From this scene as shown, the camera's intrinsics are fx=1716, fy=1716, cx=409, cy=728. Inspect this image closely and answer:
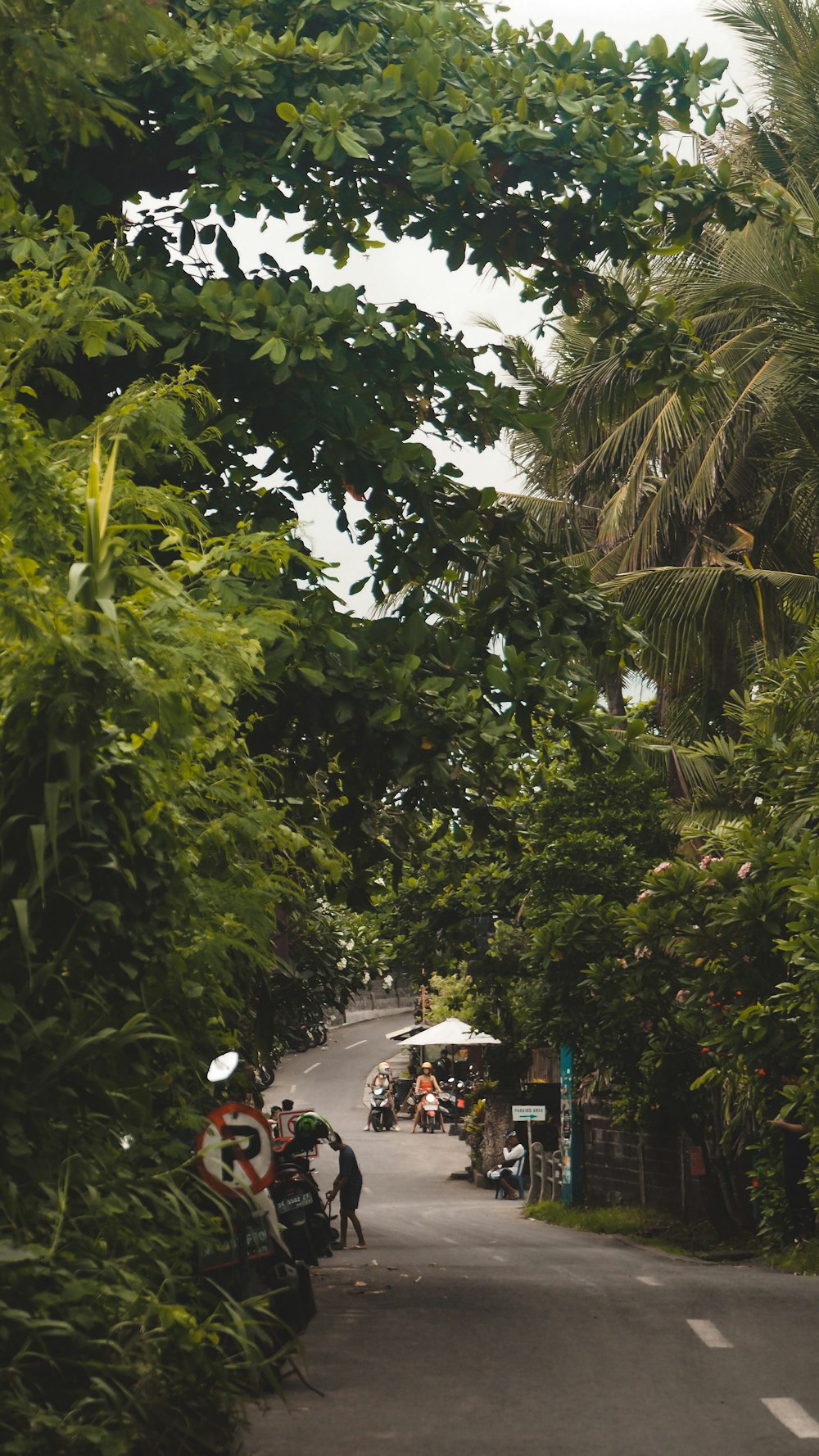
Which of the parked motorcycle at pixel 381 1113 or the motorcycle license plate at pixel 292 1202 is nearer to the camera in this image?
the motorcycle license plate at pixel 292 1202

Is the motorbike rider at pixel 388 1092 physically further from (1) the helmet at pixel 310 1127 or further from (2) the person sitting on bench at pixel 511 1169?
(1) the helmet at pixel 310 1127

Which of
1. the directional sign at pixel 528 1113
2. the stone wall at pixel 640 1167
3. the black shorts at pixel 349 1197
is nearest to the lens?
the black shorts at pixel 349 1197

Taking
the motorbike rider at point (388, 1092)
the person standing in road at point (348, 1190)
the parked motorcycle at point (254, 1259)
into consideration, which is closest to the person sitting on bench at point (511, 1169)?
the person standing in road at point (348, 1190)

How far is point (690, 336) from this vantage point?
11531mm

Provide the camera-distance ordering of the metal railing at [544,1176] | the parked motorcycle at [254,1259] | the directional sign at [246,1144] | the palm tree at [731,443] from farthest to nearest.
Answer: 1. the metal railing at [544,1176]
2. the palm tree at [731,443]
3. the directional sign at [246,1144]
4. the parked motorcycle at [254,1259]

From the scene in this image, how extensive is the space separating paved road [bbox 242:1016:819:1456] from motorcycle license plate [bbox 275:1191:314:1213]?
0.79 metres

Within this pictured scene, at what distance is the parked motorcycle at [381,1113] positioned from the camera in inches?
1934

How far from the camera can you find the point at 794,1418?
7938mm

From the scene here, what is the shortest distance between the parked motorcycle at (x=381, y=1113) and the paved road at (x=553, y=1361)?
31741 millimetres

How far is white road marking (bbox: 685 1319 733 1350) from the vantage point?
10.0 meters

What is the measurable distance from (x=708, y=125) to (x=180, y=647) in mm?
6671

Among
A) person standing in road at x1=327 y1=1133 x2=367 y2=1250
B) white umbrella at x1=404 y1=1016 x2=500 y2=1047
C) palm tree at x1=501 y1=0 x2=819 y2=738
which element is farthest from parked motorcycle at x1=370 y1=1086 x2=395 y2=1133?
person standing in road at x1=327 y1=1133 x2=367 y2=1250

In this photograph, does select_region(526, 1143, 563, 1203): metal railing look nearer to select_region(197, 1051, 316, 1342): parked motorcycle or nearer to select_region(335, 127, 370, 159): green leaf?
select_region(197, 1051, 316, 1342): parked motorcycle

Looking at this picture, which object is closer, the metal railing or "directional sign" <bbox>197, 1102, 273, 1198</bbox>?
"directional sign" <bbox>197, 1102, 273, 1198</bbox>
